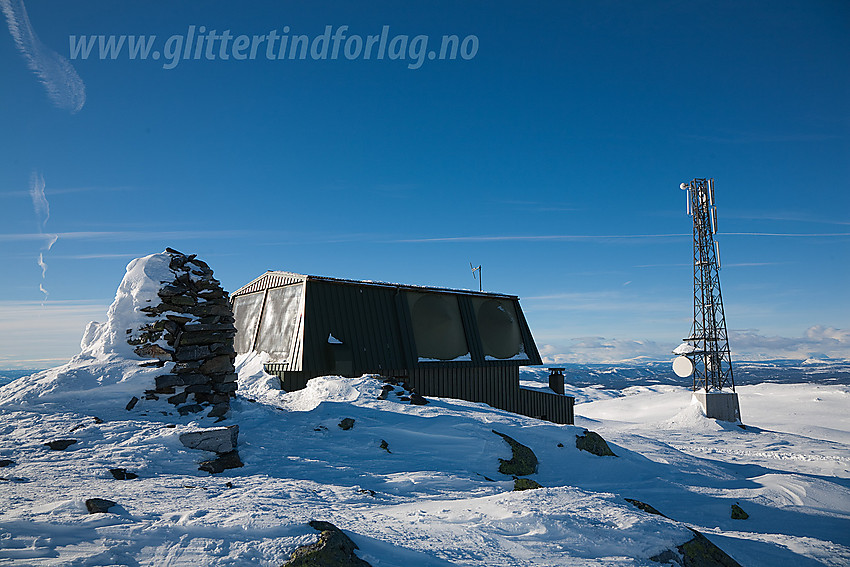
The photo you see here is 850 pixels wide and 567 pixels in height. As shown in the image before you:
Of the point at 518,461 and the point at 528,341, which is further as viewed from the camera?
the point at 528,341

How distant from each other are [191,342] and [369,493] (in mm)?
5335

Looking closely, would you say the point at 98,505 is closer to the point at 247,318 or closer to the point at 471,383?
the point at 247,318

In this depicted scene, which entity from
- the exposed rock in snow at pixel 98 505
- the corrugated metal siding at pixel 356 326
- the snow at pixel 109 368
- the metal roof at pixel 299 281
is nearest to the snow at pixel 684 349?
the metal roof at pixel 299 281

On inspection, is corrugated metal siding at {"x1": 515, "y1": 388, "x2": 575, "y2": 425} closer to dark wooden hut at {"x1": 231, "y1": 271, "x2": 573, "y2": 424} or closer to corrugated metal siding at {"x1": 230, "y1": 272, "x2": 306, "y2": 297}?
dark wooden hut at {"x1": 231, "y1": 271, "x2": 573, "y2": 424}

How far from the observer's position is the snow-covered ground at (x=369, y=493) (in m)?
4.58

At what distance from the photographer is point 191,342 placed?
1023cm

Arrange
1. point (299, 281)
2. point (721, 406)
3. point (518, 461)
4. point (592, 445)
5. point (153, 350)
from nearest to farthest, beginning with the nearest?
point (518, 461) < point (153, 350) < point (592, 445) < point (299, 281) < point (721, 406)

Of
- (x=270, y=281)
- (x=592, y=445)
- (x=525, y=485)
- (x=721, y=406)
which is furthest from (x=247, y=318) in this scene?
(x=721, y=406)

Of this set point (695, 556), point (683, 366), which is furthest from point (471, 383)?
point (683, 366)

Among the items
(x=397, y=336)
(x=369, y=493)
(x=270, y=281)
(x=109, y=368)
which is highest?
(x=270, y=281)

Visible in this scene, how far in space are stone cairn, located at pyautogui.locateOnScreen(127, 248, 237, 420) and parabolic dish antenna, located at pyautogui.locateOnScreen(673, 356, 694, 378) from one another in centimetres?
2828

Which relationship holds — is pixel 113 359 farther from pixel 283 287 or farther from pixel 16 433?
pixel 283 287

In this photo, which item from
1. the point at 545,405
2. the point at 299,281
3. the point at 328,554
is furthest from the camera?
the point at 545,405

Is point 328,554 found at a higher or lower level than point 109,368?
lower
